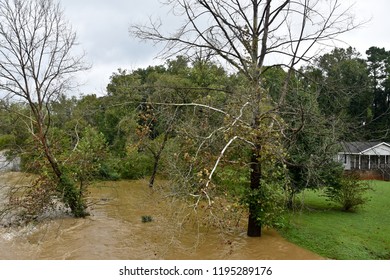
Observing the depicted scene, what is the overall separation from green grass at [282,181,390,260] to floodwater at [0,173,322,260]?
0.52m

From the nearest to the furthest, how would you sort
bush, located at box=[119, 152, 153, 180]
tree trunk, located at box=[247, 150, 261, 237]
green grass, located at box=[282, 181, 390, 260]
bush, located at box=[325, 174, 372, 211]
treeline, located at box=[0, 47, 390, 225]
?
treeline, located at box=[0, 47, 390, 225], green grass, located at box=[282, 181, 390, 260], tree trunk, located at box=[247, 150, 261, 237], bush, located at box=[325, 174, 372, 211], bush, located at box=[119, 152, 153, 180]

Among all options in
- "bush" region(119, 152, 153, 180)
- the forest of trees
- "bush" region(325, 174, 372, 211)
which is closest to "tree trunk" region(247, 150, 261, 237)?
the forest of trees

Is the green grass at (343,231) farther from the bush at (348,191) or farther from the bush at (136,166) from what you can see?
the bush at (136,166)

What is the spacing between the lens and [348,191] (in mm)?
13883

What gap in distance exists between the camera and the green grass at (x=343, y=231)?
381 inches

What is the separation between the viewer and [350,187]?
13.8 metres

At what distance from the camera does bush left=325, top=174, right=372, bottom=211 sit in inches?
544

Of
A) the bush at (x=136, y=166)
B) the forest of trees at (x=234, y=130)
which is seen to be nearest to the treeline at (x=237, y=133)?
the forest of trees at (x=234, y=130)

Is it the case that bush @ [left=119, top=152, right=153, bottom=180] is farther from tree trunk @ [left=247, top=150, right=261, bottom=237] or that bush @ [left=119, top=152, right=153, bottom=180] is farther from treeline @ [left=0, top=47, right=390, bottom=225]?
tree trunk @ [left=247, top=150, right=261, bottom=237]

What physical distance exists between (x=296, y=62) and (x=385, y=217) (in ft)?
20.5

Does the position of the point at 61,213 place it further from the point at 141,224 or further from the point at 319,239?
the point at 319,239

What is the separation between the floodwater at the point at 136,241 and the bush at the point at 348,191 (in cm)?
382

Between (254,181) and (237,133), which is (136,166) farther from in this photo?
(237,133)

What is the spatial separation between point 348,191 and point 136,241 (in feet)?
24.6
